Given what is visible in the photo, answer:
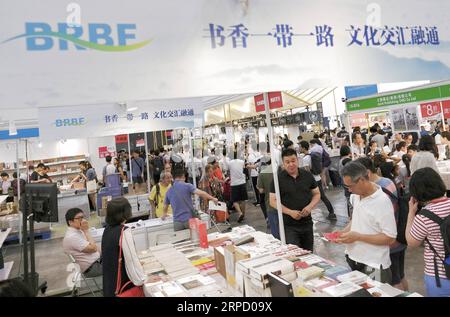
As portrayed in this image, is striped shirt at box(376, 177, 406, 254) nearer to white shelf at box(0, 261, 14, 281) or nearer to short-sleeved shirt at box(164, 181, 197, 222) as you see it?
short-sleeved shirt at box(164, 181, 197, 222)

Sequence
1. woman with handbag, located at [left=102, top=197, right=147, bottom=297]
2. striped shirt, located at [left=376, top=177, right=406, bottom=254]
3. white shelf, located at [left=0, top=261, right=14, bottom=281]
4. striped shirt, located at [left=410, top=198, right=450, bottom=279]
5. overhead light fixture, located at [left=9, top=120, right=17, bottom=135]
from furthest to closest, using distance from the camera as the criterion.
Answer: overhead light fixture, located at [left=9, top=120, right=17, bottom=135] → white shelf, located at [left=0, top=261, right=14, bottom=281] → striped shirt, located at [left=376, top=177, right=406, bottom=254] → woman with handbag, located at [left=102, top=197, right=147, bottom=297] → striped shirt, located at [left=410, top=198, right=450, bottom=279]

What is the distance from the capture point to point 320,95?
1573cm

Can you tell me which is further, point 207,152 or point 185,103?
point 207,152

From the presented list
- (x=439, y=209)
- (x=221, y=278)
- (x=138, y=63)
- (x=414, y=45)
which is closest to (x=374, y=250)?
(x=439, y=209)

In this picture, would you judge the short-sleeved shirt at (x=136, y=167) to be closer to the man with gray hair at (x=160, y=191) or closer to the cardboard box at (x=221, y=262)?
the man with gray hair at (x=160, y=191)

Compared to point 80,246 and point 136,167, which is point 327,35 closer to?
point 80,246

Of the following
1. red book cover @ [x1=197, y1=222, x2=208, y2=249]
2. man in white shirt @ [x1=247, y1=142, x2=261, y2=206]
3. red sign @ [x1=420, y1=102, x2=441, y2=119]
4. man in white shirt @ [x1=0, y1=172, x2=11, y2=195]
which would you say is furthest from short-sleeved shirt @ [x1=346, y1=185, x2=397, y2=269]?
man in white shirt @ [x1=0, y1=172, x2=11, y2=195]

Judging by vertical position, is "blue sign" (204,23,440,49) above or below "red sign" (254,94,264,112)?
above

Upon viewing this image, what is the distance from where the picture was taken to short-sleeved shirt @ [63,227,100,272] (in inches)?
141

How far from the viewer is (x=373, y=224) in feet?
7.16

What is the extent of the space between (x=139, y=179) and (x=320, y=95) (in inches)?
375

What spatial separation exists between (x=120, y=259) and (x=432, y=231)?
2025 millimetres

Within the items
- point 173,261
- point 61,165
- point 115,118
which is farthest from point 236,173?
point 61,165
